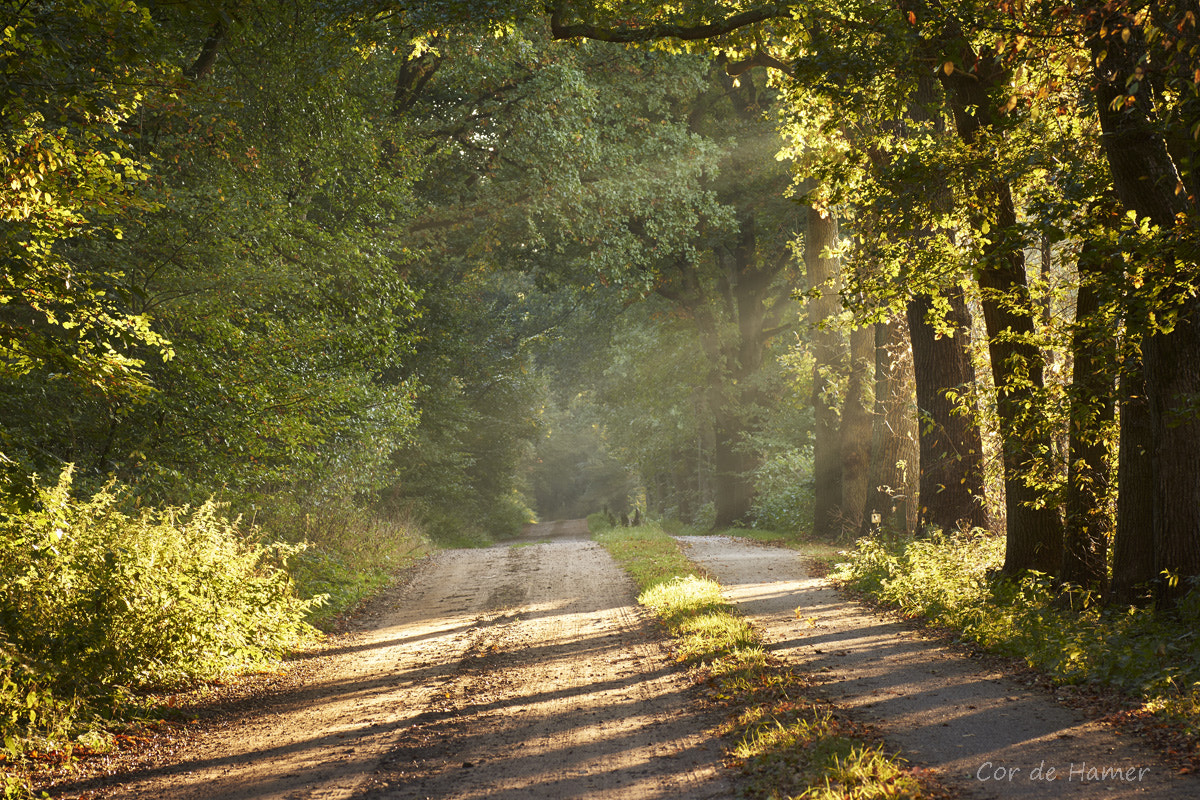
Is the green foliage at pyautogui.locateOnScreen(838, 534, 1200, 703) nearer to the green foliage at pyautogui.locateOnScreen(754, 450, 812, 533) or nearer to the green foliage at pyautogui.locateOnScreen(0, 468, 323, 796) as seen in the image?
the green foliage at pyautogui.locateOnScreen(0, 468, 323, 796)

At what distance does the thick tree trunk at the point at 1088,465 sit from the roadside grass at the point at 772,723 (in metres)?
3.53

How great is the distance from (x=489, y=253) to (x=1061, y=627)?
18538mm

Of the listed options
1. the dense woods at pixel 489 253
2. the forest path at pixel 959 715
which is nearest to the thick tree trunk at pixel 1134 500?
the dense woods at pixel 489 253

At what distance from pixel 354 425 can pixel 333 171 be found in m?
4.46

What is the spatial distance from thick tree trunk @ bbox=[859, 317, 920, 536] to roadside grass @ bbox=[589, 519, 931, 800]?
6.45 m

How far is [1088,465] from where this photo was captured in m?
8.97

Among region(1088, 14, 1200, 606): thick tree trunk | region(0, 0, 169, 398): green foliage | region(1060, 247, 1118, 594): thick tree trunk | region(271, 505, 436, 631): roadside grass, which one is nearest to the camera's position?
region(0, 0, 169, 398): green foliage

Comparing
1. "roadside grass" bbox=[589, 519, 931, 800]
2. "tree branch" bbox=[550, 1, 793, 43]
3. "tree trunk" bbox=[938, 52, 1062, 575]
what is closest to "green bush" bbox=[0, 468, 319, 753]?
"roadside grass" bbox=[589, 519, 931, 800]

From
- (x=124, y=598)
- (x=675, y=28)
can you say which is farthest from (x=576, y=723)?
(x=675, y=28)

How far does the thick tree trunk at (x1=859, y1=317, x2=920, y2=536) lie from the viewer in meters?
16.0

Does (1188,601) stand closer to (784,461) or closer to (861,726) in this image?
(861,726)

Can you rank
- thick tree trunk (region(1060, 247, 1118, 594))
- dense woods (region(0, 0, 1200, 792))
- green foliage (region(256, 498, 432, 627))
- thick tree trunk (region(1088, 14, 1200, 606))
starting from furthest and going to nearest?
green foliage (region(256, 498, 432, 627)) < thick tree trunk (region(1060, 247, 1118, 594)) < thick tree trunk (region(1088, 14, 1200, 606)) < dense woods (region(0, 0, 1200, 792))

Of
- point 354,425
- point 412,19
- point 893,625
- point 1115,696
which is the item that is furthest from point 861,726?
point 354,425

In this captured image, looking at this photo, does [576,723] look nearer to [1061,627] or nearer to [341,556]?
[1061,627]
